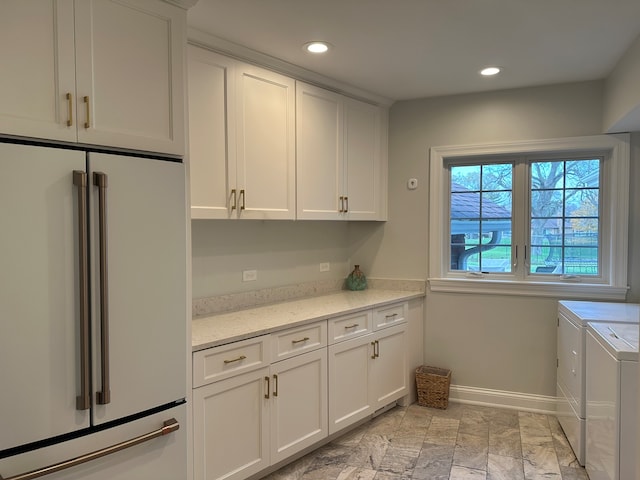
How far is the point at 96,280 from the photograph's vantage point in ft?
5.38

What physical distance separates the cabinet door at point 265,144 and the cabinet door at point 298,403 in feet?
2.89

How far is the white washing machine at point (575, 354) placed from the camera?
2.76m

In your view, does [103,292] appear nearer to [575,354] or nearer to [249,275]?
[249,275]

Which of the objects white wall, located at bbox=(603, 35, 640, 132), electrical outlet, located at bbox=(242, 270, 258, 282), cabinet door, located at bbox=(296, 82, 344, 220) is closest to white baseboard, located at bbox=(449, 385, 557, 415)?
cabinet door, located at bbox=(296, 82, 344, 220)

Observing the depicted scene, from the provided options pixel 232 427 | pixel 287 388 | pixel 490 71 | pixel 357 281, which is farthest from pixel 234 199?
pixel 490 71

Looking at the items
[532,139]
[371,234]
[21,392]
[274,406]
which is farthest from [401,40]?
[21,392]

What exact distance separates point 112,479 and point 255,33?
6.93 ft

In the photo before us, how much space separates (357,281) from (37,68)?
2.84m

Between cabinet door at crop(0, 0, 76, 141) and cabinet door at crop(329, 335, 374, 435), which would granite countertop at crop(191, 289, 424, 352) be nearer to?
cabinet door at crop(329, 335, 374, 435)

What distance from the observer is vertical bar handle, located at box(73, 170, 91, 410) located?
1.59 meters

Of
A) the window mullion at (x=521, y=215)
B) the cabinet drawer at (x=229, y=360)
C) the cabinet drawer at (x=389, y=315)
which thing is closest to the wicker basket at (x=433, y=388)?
the cabinet drawer at (x=389, y=315)

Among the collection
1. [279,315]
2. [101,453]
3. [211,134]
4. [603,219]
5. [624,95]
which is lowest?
[101,453]

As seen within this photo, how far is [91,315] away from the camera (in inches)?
64.5

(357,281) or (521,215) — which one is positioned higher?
(521,215)
